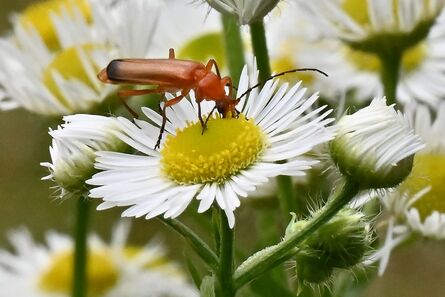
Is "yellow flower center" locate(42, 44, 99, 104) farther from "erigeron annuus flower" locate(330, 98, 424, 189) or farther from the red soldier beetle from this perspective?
"erigeron annuus flower" locate(330, 98, 424, 189)

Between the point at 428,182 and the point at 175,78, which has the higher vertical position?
the point at 175,78

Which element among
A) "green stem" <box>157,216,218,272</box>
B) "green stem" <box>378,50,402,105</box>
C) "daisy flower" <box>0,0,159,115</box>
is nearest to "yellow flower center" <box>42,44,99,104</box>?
"daisy flower" <box>0,0,159,115</box>

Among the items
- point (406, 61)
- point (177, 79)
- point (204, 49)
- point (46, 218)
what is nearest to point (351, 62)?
point (406, 61)

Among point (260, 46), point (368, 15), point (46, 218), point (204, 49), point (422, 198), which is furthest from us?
point (46, 218)

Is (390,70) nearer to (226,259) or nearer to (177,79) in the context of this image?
(177,79)

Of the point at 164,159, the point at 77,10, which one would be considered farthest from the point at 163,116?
the point at 77,10
